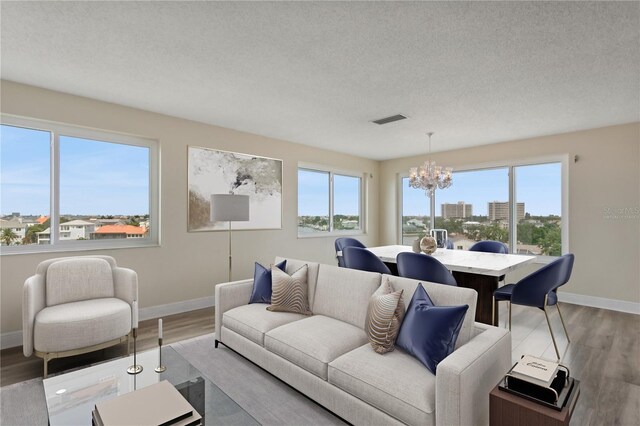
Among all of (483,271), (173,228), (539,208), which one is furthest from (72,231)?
(539,208)

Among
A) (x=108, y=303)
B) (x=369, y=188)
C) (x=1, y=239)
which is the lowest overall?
(x=108, y=303)

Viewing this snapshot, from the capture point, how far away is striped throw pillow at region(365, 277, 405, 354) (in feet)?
6.52

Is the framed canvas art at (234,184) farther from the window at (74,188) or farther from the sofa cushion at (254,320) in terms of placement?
the sofa cushion at (254,320)

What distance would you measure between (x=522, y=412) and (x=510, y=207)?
480 cm

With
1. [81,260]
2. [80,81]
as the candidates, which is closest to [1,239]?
[81,260]

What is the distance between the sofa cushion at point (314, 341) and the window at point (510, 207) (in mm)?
4318

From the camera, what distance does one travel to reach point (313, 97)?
3504 mm

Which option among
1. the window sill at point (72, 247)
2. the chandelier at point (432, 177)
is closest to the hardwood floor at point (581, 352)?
the window sill at point (72, 247)

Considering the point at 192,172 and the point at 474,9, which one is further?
the point at 192,172

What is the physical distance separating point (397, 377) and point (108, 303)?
2607mm

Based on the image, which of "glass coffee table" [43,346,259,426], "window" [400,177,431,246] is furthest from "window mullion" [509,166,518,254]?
"glass coffee table" [43,346,259,426]

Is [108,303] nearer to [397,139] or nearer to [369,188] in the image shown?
[397,139]

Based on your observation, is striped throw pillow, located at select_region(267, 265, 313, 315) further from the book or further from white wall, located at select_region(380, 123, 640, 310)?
white wall, located at select_region(380, 123, 640, 310)

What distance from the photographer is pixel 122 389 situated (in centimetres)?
173
